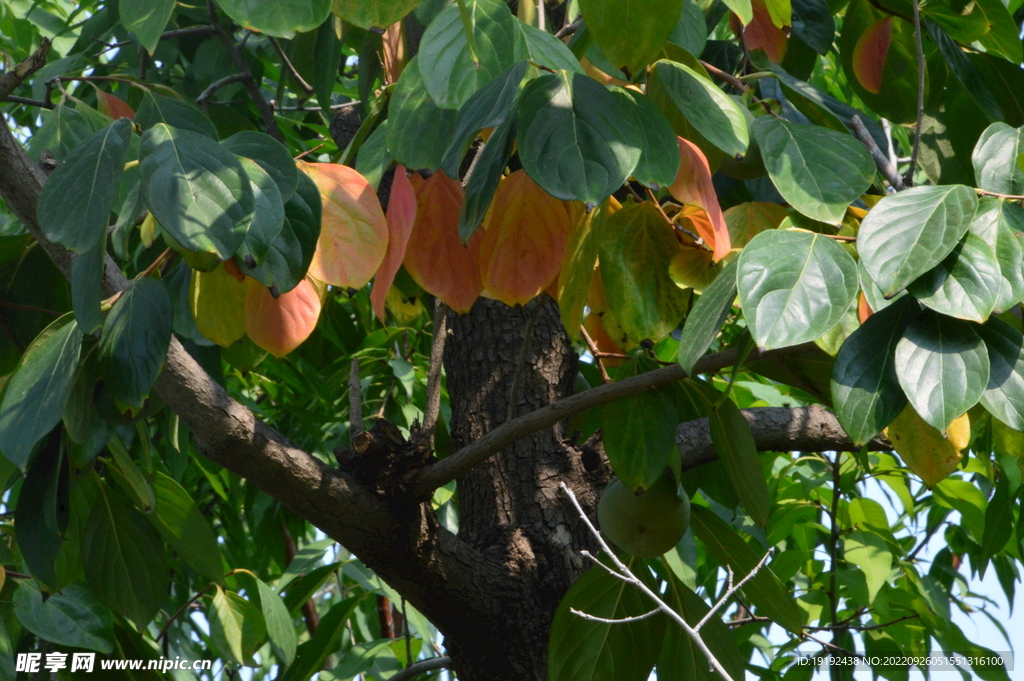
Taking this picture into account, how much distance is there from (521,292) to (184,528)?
699 mm

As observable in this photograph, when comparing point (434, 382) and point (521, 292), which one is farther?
point (434, 382)

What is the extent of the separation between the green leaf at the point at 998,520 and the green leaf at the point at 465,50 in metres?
1.04

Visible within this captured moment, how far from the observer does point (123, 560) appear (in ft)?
Answer: 3.89

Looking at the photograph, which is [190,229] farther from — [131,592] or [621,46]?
[131,592]

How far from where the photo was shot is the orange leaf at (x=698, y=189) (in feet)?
2.63

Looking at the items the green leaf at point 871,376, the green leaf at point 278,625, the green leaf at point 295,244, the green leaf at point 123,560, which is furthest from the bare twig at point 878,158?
the green leaf at point 278,625

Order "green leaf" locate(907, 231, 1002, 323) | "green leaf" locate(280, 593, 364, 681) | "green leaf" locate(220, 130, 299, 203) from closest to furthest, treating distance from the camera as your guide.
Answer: "green leaf" locate(907, 231, 1002, 323), "green leaf" locate(220, 130, 299, 203), "green leaf" locate(280, 593, 364, 681)

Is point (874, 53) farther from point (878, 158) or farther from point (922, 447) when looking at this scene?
point (922, 447)

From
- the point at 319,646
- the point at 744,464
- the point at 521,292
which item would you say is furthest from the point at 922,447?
the point at 319,646

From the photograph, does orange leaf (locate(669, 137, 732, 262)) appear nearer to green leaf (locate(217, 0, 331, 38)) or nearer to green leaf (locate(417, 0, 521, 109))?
green leaf (locate(417, 0, 521, 109))

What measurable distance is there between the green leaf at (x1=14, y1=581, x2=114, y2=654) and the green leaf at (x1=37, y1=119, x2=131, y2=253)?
32.2 inches

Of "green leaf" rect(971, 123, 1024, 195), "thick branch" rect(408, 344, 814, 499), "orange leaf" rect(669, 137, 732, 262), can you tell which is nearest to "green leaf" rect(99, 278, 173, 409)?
"thick branch" rect(408, 344, 814, 499)

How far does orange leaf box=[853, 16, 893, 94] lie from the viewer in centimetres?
119

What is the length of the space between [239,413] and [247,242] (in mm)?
326
